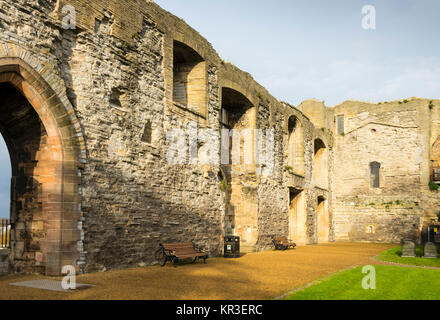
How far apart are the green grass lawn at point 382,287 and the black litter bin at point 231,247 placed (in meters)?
4.76

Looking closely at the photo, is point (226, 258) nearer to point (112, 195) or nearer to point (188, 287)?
point (112, 195)

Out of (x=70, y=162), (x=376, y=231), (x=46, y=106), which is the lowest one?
(x=376, y=231)

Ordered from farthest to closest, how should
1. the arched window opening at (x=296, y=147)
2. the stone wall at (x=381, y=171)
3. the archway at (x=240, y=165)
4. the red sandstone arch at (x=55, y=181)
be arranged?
the stone wall at (x=381, y=171) < the arched window opening at (x=296, y=147) < the archway at (x=240, y=165) < the red sandstone arch at (x=55, y=181)

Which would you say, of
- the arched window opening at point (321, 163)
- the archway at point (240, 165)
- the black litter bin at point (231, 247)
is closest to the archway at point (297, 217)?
the arched window opening at point (321, 163)

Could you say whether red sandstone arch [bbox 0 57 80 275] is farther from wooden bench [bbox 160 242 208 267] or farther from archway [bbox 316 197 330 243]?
archway [bbox 316 197 330 243]

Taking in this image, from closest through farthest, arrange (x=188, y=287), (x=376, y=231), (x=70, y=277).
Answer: (x=188, y=287) < (x=70, y=277) < (x=376, y=231)

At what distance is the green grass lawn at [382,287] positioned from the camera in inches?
284

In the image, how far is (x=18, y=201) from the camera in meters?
→ 9.47

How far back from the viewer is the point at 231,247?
1460cm

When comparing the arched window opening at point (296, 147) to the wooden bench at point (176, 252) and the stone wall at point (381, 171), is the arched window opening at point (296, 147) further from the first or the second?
the wooden bench at point (176, 252)

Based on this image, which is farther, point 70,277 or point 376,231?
point 376,231
